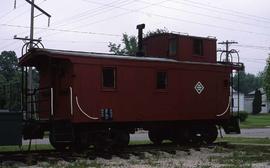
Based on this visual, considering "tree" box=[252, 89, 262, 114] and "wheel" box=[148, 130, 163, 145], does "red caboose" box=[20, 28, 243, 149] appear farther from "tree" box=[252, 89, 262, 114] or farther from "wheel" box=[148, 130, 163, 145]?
"tree" box=[252, 89, 262, 114]

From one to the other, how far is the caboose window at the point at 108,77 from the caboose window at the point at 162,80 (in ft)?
6.84

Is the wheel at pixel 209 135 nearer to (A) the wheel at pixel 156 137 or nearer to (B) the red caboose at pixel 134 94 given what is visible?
(B) the red caboose at pixel 134 94

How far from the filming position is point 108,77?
17.6 m

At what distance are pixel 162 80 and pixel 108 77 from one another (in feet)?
8.17

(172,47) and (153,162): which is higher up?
(172,47)

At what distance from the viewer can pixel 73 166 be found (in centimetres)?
1339

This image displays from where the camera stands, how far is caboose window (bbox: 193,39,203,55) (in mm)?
21017

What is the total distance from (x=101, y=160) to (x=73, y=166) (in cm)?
190

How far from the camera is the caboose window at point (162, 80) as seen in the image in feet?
62.4

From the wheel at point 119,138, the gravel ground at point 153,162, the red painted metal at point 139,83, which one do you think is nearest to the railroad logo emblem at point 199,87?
the red painted metal at point 139,83

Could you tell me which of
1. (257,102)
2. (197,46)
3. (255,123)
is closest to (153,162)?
(197,46)

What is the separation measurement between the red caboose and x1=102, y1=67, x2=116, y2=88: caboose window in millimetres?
34

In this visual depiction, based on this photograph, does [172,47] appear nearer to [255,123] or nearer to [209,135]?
[209,135]

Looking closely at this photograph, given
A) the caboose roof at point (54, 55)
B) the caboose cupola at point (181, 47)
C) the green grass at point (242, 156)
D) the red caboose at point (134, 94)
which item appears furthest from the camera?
the caboose cupola at point (181, 47)
